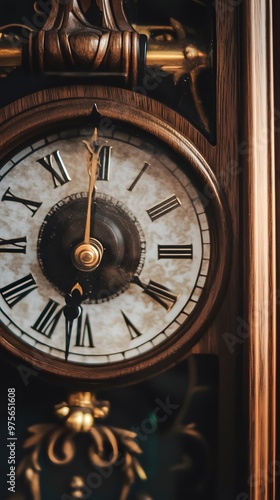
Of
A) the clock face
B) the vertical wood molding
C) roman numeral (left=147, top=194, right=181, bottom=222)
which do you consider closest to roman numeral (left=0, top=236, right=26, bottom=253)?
the clock face

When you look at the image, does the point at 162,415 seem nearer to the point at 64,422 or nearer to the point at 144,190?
the point at 64,422

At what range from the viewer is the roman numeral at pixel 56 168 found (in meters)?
1.13

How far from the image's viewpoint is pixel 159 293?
3.67ft

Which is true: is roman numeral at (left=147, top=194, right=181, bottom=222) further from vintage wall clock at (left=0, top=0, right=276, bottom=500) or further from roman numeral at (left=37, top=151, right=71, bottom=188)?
roman numeral at (left=37, top=151, right=71, bottom=188)

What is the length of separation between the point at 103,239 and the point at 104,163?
13cm

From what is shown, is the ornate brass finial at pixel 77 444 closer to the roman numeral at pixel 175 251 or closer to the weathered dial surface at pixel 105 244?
the weathered dial surface at pixel 105 244

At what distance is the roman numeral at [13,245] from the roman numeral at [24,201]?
48mm

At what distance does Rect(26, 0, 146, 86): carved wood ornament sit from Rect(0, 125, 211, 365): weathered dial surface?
0.10 metres

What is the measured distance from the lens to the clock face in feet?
3.66

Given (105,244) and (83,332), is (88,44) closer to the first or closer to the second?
(105,244)

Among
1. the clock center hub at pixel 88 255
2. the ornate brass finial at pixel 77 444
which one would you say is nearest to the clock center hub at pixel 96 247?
the clock center hub at pixel 88 255

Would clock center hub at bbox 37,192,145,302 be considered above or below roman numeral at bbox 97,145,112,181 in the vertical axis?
below

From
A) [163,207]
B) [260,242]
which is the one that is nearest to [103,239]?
[163,207]

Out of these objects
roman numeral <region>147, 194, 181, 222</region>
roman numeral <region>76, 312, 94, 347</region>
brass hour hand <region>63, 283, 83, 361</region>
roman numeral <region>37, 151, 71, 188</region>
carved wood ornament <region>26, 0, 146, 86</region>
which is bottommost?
roman numeral <region>76, 312, 94, 347</region>
